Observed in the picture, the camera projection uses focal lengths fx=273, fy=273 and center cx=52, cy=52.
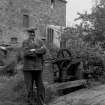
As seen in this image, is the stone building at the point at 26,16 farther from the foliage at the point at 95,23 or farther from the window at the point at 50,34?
the foliage at the point at 95,23

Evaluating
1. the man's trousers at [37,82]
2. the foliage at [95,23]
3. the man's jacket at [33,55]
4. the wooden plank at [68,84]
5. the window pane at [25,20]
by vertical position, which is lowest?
the wooden plank at [68,84]

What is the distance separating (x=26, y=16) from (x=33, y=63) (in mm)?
22541

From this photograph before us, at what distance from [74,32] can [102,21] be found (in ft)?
5.11

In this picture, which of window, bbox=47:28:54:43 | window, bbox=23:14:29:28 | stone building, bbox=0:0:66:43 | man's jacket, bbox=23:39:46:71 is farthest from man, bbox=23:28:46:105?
window, bbox=47:28:54:43

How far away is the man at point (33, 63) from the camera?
20.3 ft

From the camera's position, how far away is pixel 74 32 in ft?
42.4

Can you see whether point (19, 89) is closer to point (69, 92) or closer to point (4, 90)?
point (4, 90)

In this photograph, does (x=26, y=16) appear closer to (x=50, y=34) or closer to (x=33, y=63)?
(x=50, y=34)

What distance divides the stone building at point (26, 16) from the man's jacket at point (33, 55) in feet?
60.0

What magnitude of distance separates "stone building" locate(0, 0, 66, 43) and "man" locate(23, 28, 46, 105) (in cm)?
1826

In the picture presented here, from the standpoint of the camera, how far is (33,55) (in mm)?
6152

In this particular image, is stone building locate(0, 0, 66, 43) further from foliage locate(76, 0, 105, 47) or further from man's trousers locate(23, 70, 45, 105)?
man's trousers locate(23, 70, 45, 105)

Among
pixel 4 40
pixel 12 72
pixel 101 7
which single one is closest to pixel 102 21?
pixel 101 7

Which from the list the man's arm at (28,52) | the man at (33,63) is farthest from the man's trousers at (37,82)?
the man's arm at (28,52)
